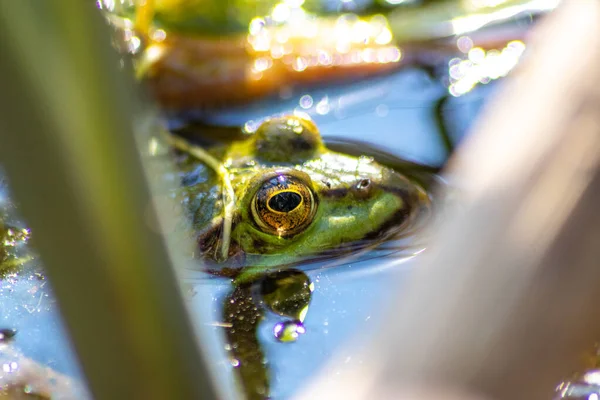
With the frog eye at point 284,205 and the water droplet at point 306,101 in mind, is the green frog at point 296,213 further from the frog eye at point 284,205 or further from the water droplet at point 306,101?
the water droplet at point 306,101

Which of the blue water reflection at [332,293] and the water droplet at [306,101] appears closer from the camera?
the blue water reflection at [332,293]

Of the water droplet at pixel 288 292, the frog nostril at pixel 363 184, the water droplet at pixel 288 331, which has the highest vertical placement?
the frog nostril at pixel 363 184

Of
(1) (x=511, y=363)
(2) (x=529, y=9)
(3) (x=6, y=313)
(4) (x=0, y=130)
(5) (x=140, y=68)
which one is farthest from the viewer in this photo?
(2) (x=529, y=9)

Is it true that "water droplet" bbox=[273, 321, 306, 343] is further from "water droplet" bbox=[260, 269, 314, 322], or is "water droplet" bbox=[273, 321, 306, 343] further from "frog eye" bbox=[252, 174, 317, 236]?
"frog eye" bbox=[252, 174, 317, 236]

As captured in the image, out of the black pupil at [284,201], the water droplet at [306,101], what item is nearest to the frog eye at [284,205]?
the black pupil at [284,201]

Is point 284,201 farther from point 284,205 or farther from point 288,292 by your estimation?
point 288,292

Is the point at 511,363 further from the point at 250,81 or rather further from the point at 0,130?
the point at 250,81

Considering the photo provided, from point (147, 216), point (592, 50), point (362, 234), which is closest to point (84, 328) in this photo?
point (147, 216)

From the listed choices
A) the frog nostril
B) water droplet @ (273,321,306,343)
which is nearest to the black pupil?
the frog nostril
